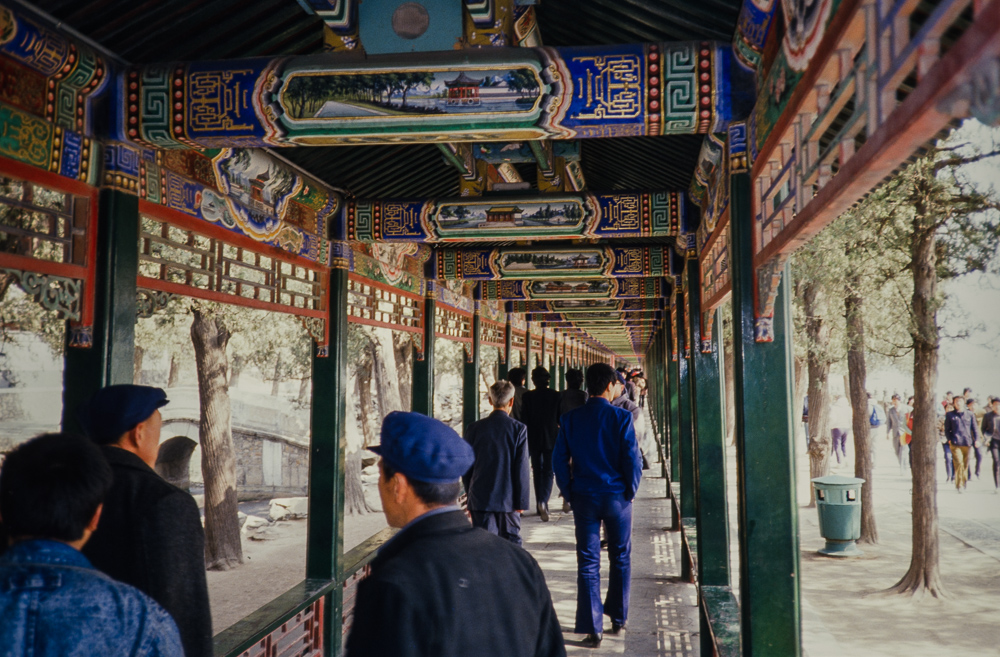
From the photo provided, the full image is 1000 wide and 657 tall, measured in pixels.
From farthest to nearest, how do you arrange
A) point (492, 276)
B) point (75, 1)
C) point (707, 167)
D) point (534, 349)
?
1. point (534, 349)
2. point (492, 276)
3. point (707, 167)
4. point (75, 1)

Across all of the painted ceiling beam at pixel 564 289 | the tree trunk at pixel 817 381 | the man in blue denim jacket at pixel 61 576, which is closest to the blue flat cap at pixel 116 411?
the man in blue denim jacket at pixel 61 576

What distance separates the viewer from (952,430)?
40.9ft

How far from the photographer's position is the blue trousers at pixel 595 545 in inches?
192

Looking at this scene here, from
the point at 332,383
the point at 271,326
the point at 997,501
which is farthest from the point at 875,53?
the point at 997,501

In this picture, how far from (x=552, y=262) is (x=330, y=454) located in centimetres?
357

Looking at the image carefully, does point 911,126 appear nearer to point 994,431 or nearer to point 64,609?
point 64,609

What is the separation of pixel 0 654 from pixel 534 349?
17.4 meters

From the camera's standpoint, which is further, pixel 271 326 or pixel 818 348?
pixel 271 326

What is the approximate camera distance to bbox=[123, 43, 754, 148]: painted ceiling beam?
9.80 feet

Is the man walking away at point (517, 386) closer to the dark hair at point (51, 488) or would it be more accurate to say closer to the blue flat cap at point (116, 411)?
the blue flat cap at point (116, 411)

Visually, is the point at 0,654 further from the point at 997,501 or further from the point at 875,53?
the point at 997,501

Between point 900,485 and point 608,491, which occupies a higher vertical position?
point 608,491

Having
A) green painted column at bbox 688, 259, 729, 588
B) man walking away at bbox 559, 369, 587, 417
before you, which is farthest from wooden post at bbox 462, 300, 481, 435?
green painted column at bbox 688, 259, 729, 588

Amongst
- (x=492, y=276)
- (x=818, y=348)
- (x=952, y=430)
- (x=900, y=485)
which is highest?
(x=492, y=276)
